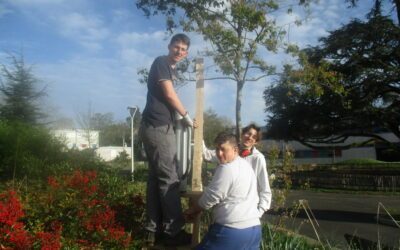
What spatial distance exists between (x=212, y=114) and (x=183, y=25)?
4584 cm

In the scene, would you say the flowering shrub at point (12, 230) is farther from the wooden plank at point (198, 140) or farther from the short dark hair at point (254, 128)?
the short dark hair at point (254, 128)

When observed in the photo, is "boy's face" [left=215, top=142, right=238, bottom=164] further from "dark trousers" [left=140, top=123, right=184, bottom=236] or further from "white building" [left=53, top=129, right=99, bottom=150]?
"white building" [left=53, top=129, right=99, bottom=150]

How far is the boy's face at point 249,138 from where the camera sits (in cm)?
464

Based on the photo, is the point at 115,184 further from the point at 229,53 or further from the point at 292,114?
the point at 292,114

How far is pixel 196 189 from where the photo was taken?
4488 mm

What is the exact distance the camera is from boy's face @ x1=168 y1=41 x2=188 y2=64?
435 cm

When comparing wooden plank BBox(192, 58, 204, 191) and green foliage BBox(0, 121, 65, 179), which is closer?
wooden plank BBox(192, 58, 204, 191)

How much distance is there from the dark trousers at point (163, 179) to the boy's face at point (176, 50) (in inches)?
26.1

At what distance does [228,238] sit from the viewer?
3461 millimetres

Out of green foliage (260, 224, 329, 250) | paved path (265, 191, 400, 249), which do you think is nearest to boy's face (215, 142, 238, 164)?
green foliage (260, 224, 329, 250)

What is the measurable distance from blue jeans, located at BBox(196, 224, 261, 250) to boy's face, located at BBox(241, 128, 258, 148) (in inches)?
48.8

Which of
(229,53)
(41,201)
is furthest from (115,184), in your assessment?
(229,53)

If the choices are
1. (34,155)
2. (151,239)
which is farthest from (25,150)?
(151,239)

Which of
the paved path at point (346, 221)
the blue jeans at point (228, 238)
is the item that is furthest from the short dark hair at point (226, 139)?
the paved path at point (346, 221)
